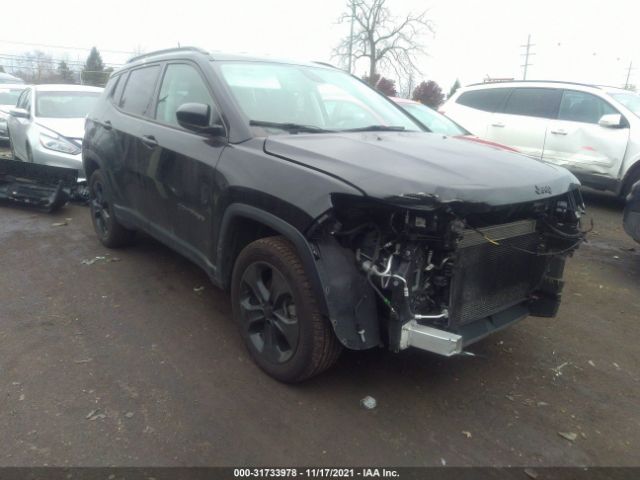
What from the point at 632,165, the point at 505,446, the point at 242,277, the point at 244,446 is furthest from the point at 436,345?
the point at 632,165

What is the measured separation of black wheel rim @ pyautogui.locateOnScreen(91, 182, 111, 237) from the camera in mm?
5180

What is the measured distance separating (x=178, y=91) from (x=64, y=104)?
20.0 ft

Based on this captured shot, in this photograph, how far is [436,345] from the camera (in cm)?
245

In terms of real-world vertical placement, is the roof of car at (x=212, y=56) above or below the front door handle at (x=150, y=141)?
above

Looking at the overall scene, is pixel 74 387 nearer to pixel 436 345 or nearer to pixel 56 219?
pixel 436 345

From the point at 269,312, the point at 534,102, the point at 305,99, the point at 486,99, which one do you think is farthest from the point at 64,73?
the point at 269,312

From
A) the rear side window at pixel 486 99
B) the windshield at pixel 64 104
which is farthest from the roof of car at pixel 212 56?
the rear side window at pixel 486 99

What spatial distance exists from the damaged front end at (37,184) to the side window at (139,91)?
2513mm

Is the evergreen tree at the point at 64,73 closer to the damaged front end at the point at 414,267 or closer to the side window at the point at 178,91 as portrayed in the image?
the side window at the point at 178,91

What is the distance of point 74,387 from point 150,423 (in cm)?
61

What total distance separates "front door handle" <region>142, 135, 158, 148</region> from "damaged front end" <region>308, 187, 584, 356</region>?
193 centimetres

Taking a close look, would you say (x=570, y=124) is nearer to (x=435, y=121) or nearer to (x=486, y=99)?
(x=486, y=99)

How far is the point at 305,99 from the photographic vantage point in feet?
11.8

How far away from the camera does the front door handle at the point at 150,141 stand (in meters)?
3.86
